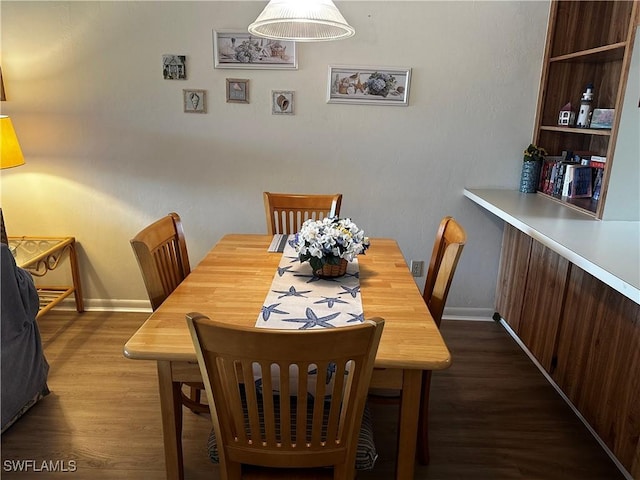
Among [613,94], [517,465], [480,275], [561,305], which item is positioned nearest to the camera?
[517,465]

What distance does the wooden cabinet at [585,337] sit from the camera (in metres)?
1.72

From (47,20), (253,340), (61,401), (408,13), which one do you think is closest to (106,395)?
(61,401)

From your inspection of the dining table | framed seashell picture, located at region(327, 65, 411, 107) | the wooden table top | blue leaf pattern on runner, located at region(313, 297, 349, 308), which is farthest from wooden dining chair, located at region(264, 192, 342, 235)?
blue leaf pattern on runner, located at region(313, 297, 349, 308)

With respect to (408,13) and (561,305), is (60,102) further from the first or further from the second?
(561,305)

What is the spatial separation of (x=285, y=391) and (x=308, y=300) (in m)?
0.53

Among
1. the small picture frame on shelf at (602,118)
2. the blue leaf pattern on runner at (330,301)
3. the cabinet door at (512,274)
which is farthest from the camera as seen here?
the cabinet door at (512,274)

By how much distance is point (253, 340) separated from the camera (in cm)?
101

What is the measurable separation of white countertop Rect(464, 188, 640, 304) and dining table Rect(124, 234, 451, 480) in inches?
24.5

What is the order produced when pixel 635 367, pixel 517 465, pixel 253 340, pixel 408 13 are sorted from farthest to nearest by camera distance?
pixel 408 13 < pixel 517 465 < pixel 635 367 < pixel 253 340

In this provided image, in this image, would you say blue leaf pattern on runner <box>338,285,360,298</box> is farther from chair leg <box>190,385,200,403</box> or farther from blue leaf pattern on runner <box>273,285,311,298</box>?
chair leg <box>190,385,200,403</box>

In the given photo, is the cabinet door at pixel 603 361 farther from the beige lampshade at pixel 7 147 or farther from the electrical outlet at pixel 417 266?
the beige lampshade at pixel 7 147

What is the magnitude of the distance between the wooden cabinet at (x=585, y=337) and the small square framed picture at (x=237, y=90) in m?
1.87

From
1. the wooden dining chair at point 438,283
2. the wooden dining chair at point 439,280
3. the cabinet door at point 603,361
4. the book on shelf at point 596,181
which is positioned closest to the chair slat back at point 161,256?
the wooden dining chair at point 438,283

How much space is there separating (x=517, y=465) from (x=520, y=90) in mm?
2105
